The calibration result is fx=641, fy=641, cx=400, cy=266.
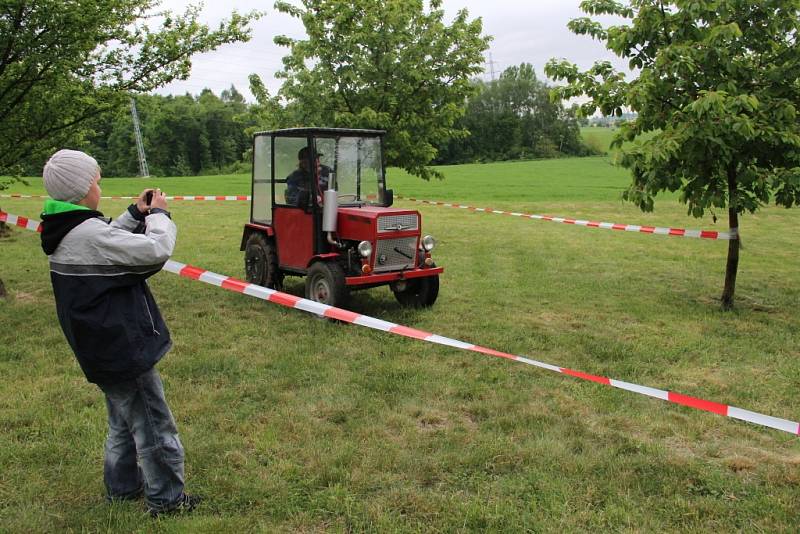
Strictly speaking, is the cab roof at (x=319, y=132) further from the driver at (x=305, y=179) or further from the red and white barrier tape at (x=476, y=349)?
the red and white barrier tape at (x=476, y=349)

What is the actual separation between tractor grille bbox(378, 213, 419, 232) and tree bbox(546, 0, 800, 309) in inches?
96.5

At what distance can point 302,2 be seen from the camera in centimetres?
1227

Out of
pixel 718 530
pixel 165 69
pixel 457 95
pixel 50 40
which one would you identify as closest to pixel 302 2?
pixel 457 95

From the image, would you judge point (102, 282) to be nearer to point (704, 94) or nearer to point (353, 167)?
point (353, 167)

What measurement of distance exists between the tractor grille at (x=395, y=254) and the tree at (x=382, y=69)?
4.64 metres

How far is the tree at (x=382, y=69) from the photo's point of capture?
11.9m

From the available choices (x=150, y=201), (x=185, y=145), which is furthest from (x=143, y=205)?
(x=185, y=145)

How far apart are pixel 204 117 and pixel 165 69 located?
83465mm

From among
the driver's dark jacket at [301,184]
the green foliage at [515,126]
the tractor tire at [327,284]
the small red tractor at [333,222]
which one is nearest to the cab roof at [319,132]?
the small red tractor at [333,222]

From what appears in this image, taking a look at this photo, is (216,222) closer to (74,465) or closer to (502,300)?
(502,300)

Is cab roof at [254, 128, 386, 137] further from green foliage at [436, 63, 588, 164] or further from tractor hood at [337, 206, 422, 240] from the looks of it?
green foliage at [436, 63, 588, 164]

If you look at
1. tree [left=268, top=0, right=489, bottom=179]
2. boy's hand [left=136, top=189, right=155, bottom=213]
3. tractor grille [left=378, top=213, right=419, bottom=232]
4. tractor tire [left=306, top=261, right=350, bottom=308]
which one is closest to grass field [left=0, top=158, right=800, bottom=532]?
tractor tire [left=306, top=261, right=350, bottom=308]

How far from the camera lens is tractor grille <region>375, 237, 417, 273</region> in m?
7.24

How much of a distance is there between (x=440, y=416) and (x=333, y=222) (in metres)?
3.20
